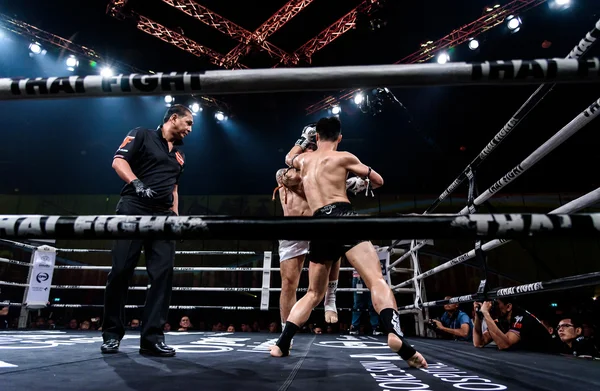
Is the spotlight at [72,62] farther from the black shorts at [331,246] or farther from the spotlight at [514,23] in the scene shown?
the spotlight at [514,23]

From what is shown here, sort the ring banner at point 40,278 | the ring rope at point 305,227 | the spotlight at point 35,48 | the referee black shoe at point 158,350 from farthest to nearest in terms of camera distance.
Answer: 1. the spotlight at point 35,48
2. the ring banner at point 40,278
3. the referee black shoe at point 158,350
4. the ring rope at point 305,227

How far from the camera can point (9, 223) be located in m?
0.71

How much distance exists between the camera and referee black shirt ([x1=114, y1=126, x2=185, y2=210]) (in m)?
1.93

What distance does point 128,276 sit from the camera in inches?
75.0

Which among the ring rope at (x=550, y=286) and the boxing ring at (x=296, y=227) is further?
the ring rope at (x=550, y=286)

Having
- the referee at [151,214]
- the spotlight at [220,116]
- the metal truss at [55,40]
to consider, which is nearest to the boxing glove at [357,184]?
the referee at [151,214]

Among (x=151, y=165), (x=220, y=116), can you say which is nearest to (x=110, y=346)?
(x=151, y=165)

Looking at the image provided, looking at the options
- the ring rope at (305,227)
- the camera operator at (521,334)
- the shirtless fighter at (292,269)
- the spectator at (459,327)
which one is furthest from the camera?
the spectator at (459,327)

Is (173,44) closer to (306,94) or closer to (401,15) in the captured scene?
(306,94)

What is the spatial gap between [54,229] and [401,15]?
7057 mm

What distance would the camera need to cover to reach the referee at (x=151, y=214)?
5.78 feet

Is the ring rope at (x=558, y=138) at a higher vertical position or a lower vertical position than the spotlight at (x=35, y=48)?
lower

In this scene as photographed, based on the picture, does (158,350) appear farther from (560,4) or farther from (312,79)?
(560,4)

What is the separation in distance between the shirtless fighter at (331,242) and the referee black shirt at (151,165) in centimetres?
78
